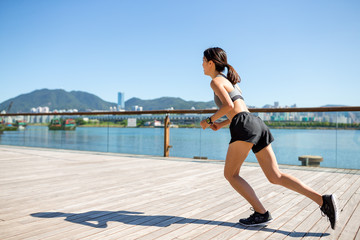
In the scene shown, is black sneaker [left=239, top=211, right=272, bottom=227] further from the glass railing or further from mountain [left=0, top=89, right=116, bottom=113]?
mountain [left=0, top=89, right=116, bottom=113]

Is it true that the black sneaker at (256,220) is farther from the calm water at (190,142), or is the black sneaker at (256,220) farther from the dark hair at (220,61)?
the calm water at (190,142)

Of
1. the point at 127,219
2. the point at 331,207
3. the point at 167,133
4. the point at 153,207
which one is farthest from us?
the point at 167,133

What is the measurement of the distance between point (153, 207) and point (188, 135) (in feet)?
12.4

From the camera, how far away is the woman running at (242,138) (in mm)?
1749

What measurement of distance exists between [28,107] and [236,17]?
459 feet

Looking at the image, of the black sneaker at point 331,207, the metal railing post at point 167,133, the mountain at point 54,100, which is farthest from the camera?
the mountain at point 54,100

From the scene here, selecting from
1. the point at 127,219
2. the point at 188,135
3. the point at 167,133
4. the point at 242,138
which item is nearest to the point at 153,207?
the point at 127,219

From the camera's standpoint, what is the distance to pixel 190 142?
6102 mm

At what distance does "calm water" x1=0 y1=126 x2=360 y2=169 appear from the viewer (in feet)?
15.7

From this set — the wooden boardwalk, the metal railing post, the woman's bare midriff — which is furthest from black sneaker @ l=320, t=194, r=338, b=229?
the metal railing post

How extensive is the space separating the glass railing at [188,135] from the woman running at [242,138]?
11.3 feet

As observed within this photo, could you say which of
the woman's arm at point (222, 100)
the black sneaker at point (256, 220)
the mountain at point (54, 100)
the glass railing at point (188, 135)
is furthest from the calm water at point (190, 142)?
the mountain at point (54, 100)

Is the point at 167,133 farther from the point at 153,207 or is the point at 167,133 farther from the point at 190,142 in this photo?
the point at 153,207

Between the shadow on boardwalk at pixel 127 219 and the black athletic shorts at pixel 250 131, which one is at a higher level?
the black athletic shorts at pixel 250 131
